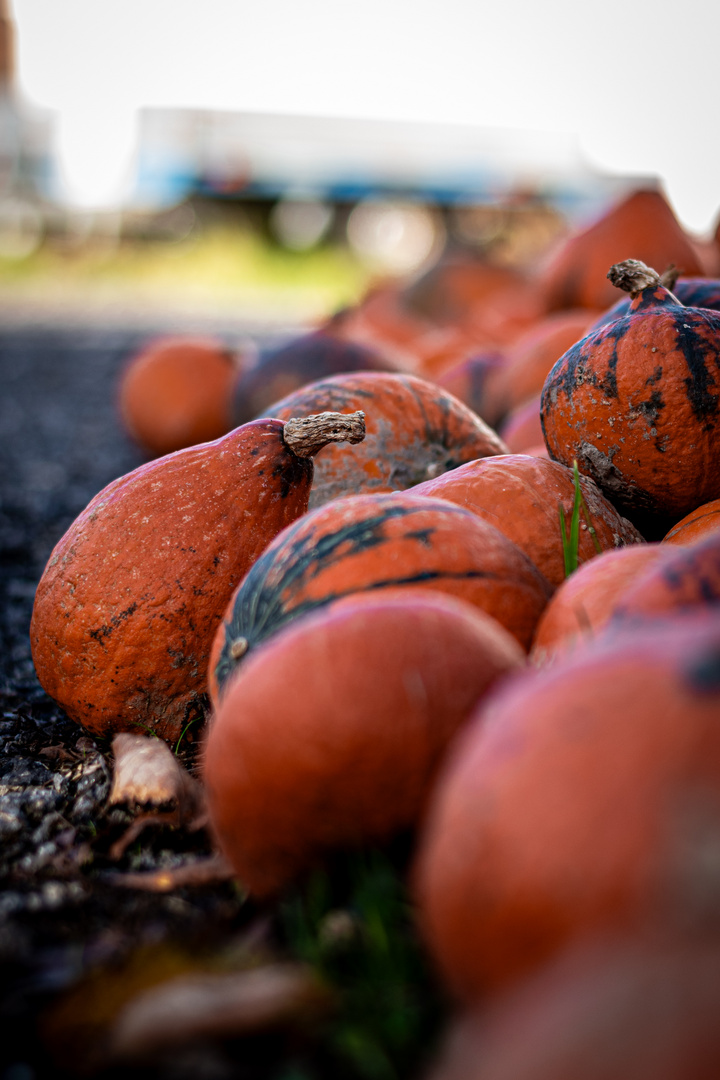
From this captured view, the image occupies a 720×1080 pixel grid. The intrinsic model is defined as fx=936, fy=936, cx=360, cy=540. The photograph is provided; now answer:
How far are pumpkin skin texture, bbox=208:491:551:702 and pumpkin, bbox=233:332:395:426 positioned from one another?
2.27 metres

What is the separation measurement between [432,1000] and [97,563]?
4.10 ft

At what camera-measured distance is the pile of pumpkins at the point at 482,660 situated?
891 mm

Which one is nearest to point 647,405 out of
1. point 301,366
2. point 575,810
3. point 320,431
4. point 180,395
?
point 320,431

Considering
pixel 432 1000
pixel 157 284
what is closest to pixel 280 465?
pixel 432 1000

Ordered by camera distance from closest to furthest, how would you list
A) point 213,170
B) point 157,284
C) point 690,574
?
1. point 690,574
2. point 157,284
3. point 213,170

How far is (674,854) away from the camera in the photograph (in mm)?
893

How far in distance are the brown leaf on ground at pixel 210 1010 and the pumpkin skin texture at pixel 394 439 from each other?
155 centimetres

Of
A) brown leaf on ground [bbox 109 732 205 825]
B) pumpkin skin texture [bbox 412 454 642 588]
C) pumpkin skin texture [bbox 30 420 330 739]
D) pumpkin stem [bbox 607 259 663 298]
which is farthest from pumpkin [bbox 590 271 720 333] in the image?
brown leaf on ground [bbox 109 732 205 825]

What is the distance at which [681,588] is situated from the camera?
131 centimetres

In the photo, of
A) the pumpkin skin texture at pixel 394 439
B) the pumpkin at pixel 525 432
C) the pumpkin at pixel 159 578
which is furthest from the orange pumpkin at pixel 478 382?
the pumpkin at pixel 159 578

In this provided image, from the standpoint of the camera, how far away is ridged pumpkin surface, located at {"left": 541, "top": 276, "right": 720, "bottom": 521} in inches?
78.6

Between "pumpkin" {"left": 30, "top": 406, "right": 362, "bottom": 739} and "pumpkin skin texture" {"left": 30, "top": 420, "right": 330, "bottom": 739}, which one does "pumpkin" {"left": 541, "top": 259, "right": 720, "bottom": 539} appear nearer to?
"pumpkin" {"left": 30, "top": 406, "right": 362, "bottom": 739}

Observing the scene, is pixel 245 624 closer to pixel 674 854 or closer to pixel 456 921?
pixel 456 921

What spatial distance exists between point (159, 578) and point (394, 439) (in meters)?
0.81
